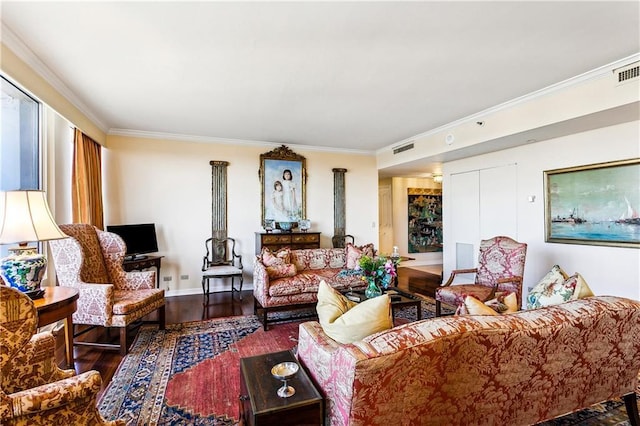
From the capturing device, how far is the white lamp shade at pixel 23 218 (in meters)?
2.01

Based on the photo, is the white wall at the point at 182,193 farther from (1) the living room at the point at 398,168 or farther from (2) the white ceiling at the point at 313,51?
(2) the white ceiling at the point at 313,51

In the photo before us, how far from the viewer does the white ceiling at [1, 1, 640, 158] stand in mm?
2133

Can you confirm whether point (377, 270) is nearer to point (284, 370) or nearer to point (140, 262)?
point (284, 370)

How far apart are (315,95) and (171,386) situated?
3220mm

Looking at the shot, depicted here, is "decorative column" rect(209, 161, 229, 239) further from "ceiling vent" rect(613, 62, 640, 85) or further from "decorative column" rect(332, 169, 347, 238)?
"ceiling vent" rect(613, 62, 640, 85)

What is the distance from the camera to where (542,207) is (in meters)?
4.31

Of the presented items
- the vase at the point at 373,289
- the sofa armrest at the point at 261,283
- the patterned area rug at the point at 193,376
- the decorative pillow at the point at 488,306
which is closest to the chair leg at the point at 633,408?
the patterned area rug at the point at 193,376

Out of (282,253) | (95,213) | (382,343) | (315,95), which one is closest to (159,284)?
(95,213)

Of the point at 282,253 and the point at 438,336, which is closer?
the point at 438,336

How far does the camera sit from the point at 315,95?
363 centimetres

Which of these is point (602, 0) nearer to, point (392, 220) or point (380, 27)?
point (380, 27)

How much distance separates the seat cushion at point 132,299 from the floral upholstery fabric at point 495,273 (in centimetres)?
334

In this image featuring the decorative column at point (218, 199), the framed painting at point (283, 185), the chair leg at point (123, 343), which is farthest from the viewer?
the framed painting at point (283, 185)

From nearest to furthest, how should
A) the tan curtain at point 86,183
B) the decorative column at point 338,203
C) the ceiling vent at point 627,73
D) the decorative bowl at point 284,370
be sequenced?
the decorative bowl at point 284,370 → the ceiling vent at point 627,73 → the tan curtain at point 86,183 → the decorative column at point 338,203
